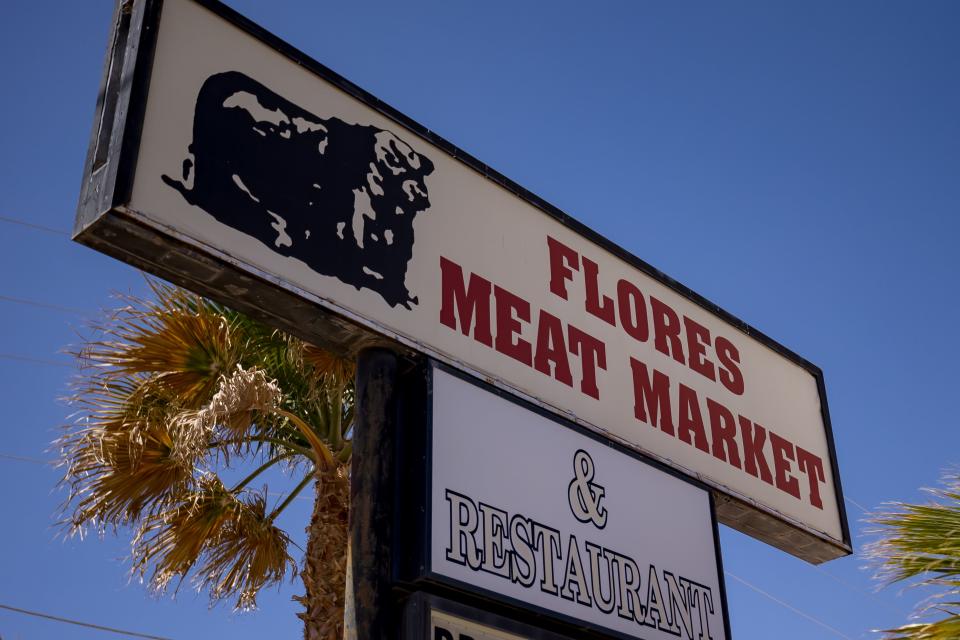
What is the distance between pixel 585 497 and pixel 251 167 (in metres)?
2.52

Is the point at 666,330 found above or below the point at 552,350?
above

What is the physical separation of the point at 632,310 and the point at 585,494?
172cm

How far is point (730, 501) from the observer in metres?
8.21

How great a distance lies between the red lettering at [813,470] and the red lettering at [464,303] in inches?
129

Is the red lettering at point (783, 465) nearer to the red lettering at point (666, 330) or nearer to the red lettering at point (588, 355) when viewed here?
the red lettering at point (666, 330)

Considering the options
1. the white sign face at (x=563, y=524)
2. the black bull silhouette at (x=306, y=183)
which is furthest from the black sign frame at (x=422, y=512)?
the black bull silhouette at (x=306, y=183)

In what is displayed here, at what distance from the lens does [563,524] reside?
655 cm

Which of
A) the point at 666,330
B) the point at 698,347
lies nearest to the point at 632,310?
the point at 666,330

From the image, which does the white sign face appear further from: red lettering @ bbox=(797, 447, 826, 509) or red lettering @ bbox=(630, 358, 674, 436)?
red lettering @ bbox=(797, 447, 826, 509)

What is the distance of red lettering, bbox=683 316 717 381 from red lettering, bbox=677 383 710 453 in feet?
0.79

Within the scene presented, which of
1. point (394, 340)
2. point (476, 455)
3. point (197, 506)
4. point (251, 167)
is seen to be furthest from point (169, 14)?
point (197, 506)

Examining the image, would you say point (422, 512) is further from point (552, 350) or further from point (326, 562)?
point (326, 562)

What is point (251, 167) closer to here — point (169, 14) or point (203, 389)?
point (169, 14)

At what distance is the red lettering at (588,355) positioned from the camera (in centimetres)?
745
